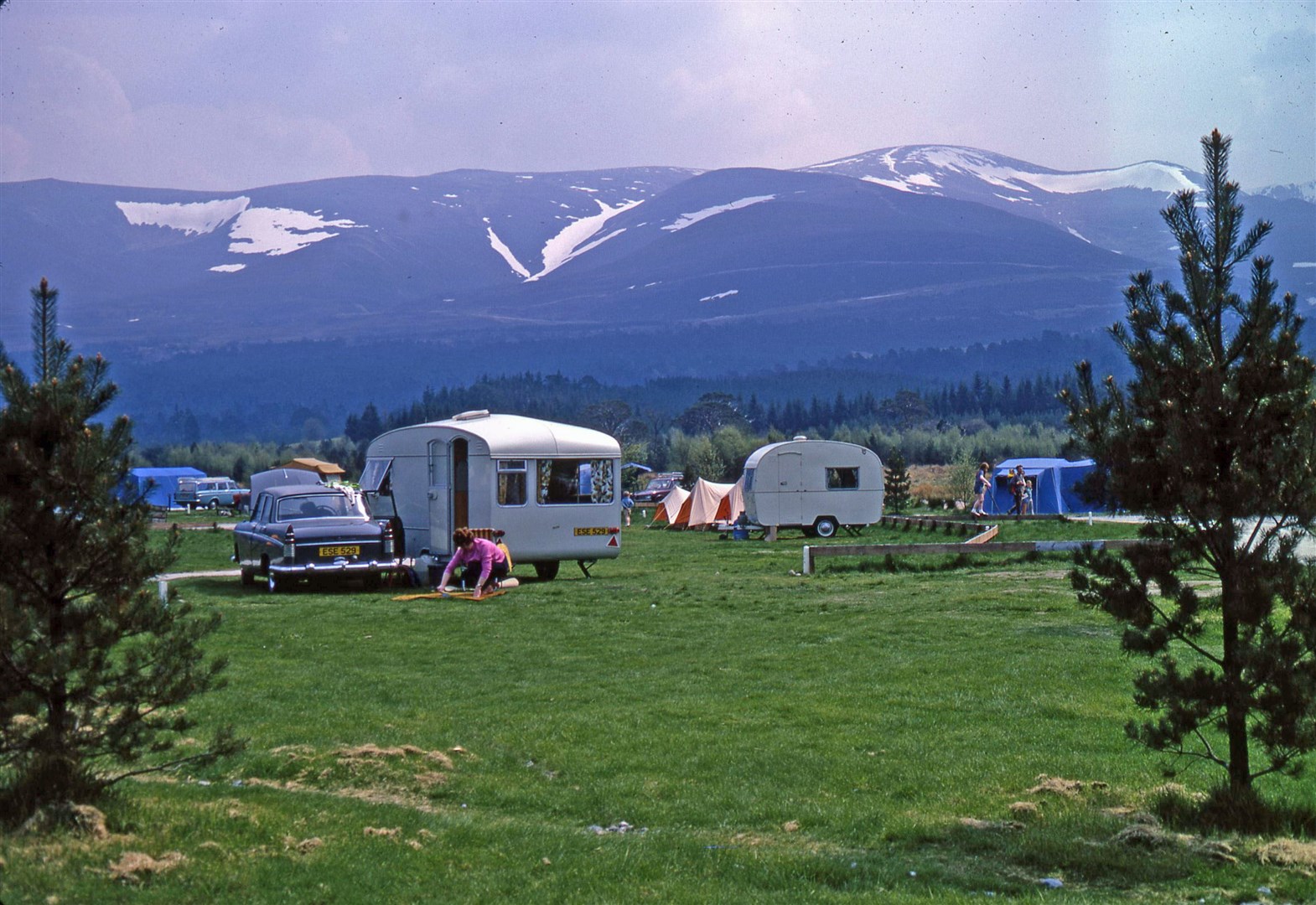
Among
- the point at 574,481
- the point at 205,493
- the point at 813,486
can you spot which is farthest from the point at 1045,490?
the point at 205,493

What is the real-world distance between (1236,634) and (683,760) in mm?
3621

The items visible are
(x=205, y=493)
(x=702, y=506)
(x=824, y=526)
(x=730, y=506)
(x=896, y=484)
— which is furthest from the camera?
(x=205, y=493)

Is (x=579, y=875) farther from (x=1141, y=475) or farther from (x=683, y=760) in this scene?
(x=1141, y=475)

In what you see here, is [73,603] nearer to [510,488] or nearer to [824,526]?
[510,488]

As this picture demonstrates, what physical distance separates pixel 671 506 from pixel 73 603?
142 feet

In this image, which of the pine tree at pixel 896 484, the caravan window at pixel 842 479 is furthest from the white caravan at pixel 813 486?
the pine tree at pixel 896 484

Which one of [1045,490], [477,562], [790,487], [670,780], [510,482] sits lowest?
[670,780]

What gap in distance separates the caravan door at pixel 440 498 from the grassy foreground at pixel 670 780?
6.61 meters

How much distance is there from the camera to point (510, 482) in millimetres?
23797

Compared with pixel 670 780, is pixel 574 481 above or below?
above

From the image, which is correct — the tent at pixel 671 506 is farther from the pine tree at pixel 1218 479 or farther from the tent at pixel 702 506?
the pine tree at pixel 1218 479

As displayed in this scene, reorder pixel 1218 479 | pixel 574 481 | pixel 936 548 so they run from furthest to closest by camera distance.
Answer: pixel 936 548 < pixel 574 481 < pixel 1218 479

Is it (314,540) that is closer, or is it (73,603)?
(73,603)

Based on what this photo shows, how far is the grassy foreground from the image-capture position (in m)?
6.11
